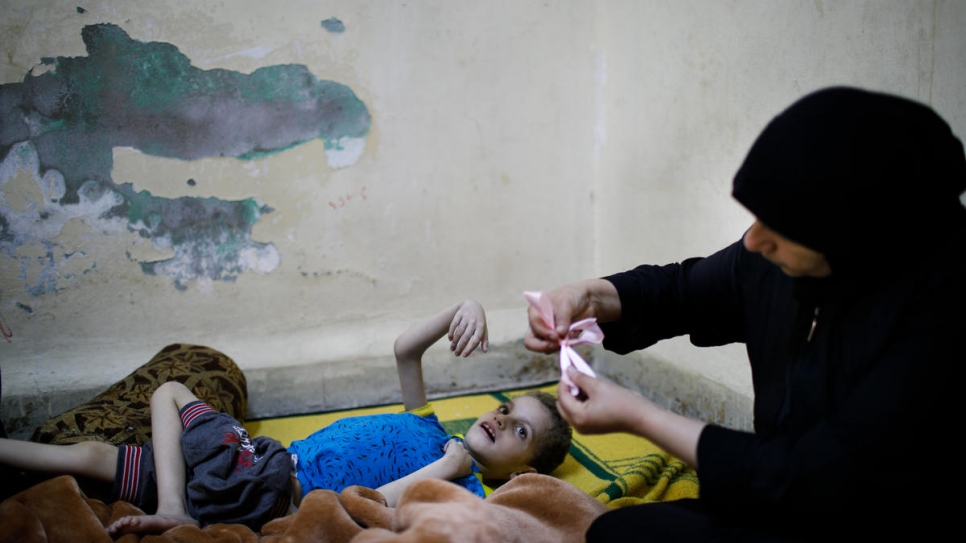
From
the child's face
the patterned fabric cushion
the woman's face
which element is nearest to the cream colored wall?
the patterned fabric cushion

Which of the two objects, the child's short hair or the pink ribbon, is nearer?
the pink ribbon

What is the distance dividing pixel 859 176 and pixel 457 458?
5.21 feet

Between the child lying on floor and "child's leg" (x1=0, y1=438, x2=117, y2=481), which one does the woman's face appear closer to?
the child lying on floor

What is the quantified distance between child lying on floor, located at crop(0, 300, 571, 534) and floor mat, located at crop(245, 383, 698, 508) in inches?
8.3

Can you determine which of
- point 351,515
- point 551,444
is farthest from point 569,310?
point 551,444

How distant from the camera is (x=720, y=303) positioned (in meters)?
1.78

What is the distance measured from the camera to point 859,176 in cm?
115

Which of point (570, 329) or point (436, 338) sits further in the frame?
point (436, 338)

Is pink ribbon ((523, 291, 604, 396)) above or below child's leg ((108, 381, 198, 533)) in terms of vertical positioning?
above

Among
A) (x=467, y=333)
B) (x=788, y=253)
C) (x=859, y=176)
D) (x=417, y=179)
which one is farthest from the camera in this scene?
(x=417, y=179)

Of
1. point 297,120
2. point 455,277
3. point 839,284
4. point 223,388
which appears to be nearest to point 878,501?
point 839,284

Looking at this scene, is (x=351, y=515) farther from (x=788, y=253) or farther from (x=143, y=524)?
(x=788, y=253)

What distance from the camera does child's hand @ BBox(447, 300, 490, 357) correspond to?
2.18 metres

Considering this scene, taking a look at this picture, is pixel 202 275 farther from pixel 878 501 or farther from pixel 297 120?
pixel 878 501
